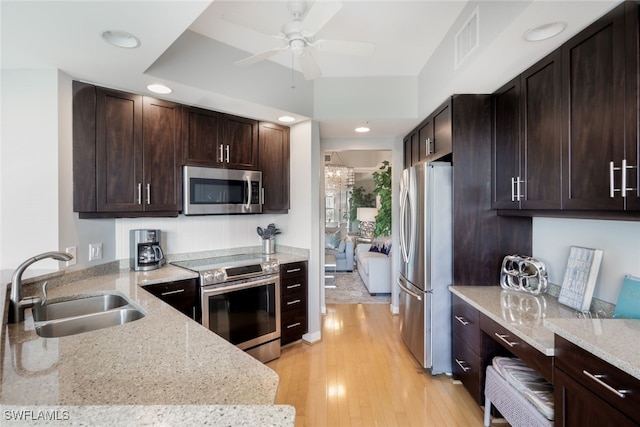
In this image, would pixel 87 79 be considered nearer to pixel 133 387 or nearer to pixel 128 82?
pixel 128 82

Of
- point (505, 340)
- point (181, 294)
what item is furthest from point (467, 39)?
point (181, 294)

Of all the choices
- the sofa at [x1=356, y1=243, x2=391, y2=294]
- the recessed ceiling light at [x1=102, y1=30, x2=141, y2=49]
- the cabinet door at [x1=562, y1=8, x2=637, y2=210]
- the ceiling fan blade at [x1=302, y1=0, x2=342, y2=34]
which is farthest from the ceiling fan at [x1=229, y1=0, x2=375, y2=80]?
the sofa at [x1=356, y1=243, x2=391, y2=294]

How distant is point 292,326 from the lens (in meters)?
3.09

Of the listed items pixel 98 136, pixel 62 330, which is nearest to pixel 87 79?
pixel 98 136

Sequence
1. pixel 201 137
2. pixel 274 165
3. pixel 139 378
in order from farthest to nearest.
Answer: pixel 274 165 < pixel 201 137 < pixel 139 378

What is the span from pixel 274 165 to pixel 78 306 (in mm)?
2107

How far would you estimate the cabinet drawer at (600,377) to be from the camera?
1.05m

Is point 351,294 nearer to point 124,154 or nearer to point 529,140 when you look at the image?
point 529,140

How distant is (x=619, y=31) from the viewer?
4.48 feet

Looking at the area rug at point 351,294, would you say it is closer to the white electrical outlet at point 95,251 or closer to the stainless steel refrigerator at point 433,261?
the stainless steel refrigerator at point 433,261

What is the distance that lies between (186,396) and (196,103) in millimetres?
2542

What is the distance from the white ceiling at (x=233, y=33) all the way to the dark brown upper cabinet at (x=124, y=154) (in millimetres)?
150

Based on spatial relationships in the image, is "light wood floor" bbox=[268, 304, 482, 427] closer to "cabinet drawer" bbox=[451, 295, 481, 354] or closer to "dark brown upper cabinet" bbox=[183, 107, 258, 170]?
"cabinet drawer" bbox=[451, 295, 481, 354]

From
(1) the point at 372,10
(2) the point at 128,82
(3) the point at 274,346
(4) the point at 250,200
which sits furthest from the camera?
(4) the point at 250,200
